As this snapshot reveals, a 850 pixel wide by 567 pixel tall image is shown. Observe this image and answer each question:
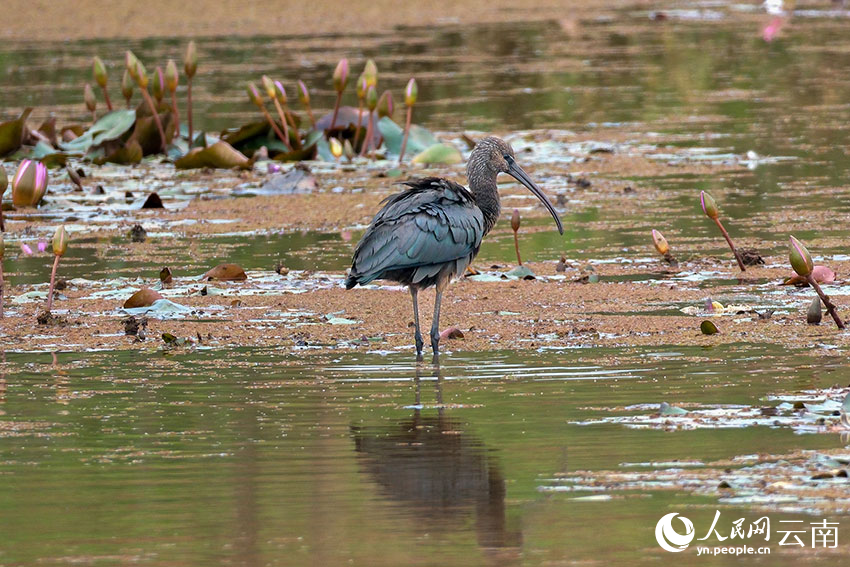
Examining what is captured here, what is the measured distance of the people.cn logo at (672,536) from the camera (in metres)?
4.23

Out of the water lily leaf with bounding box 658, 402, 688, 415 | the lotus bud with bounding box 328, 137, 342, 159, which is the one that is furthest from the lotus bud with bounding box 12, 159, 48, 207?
the lotus bud with bounding box 328, 137, 342, 159

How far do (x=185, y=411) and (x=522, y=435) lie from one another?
A: 1.44 m

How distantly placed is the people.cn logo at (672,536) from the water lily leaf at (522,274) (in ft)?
15.0

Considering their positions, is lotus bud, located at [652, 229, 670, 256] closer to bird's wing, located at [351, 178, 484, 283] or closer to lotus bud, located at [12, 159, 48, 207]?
bird's wing, located at [351, 178, 484, 283]

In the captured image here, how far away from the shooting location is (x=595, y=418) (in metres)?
5.73

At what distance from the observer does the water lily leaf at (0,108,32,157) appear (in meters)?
13.7

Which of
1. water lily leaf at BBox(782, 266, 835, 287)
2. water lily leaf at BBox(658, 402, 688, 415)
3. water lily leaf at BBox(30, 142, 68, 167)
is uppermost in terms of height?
water lily leaf at BBox(658, 402, 688, 415)

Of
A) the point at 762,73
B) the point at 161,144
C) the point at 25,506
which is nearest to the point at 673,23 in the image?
the point at 762,73

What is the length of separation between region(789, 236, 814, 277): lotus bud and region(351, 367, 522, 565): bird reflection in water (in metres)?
1.85

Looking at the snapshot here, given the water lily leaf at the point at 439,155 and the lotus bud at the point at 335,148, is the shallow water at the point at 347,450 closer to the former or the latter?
the water lily leaf at the point at 439,155

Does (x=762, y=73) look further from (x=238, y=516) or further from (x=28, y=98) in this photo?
(x=238, y=516)

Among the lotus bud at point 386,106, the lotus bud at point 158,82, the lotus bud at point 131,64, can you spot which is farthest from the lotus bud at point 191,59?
the lotus bud at point 386,106

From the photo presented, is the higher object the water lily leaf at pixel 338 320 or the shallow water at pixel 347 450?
the shallow water at pixel 347 450

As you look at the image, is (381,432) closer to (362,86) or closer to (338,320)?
(338,320)
